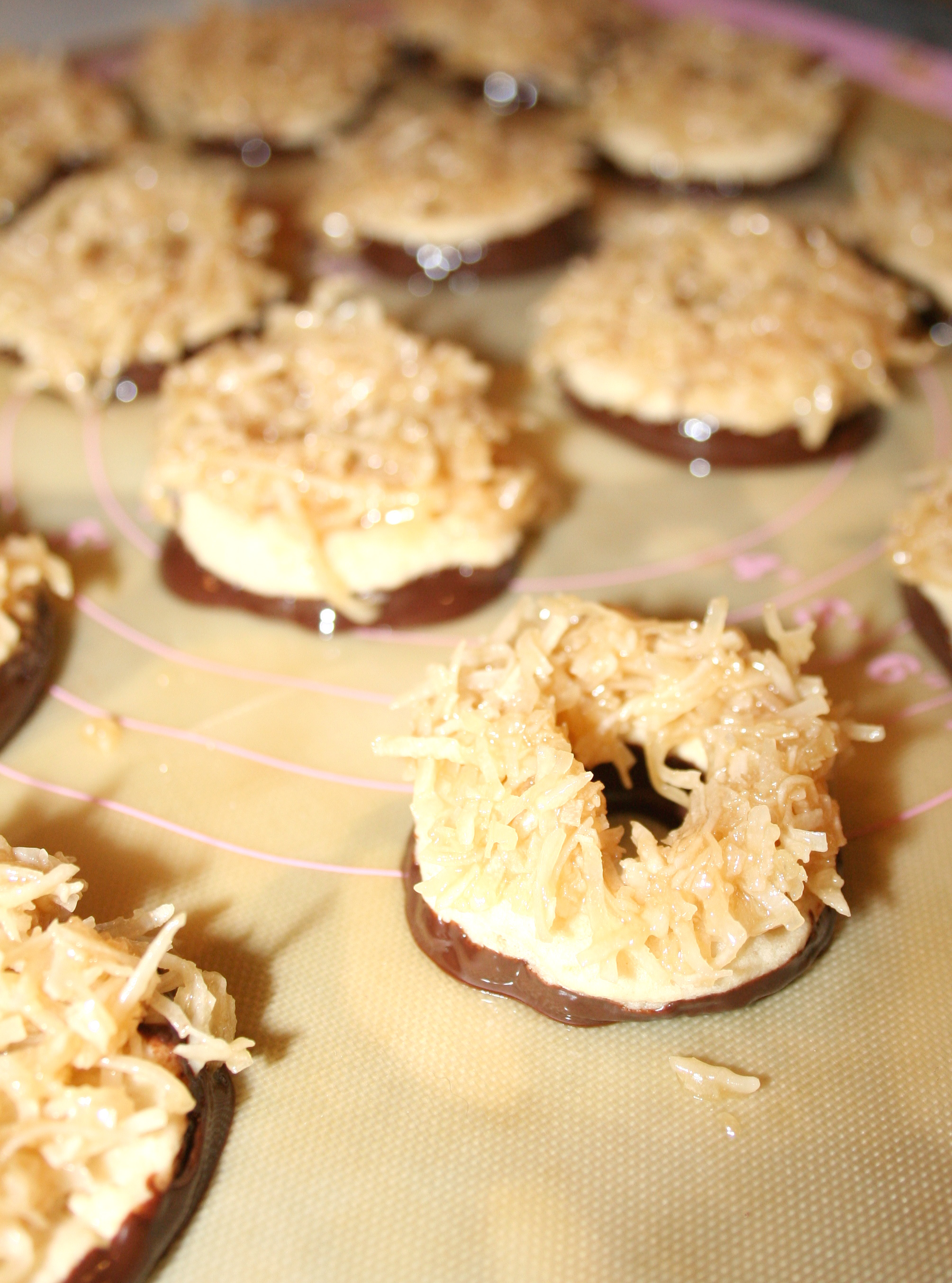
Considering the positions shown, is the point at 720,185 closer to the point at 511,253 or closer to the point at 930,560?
the point at 511,253

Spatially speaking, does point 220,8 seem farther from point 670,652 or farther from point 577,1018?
point 577,1018

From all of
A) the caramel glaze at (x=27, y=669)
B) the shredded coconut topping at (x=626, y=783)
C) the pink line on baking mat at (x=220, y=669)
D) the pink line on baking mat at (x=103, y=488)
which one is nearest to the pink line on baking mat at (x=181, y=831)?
the caramel glaze at (x=27, y=669)

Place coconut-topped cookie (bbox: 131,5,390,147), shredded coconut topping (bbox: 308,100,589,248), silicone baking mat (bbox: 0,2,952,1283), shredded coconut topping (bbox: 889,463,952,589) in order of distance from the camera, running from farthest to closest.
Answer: coconut-topped cookie (bbox: 131,5,390,147) → shredded coconut topping (bbox: 308,100,589,248) → shredded coconut topping (bbox: 889,463,952,589) → silicone baking mat (bbox: 0,2,952,1283)

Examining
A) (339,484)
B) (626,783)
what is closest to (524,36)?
(339,484)

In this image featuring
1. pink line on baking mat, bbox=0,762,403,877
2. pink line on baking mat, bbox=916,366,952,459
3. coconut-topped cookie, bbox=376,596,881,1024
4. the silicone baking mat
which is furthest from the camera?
pink line on baking mat, bbox=916,366,952,459

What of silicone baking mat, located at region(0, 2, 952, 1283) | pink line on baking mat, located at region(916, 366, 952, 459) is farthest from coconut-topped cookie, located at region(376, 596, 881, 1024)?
pink line on baking mat, located at region(916, 366, 952, 459)

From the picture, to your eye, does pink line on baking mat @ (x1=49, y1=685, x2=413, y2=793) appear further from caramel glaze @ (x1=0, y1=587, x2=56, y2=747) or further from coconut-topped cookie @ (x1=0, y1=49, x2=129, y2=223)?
coconut-topped cookie @ (x1=0, y1=49, x2=129, y2=223)

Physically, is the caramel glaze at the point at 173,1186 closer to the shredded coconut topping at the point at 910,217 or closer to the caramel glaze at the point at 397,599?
the caramel glaze at the point at 397,599

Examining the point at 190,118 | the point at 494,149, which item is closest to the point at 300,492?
the point at 494,149
